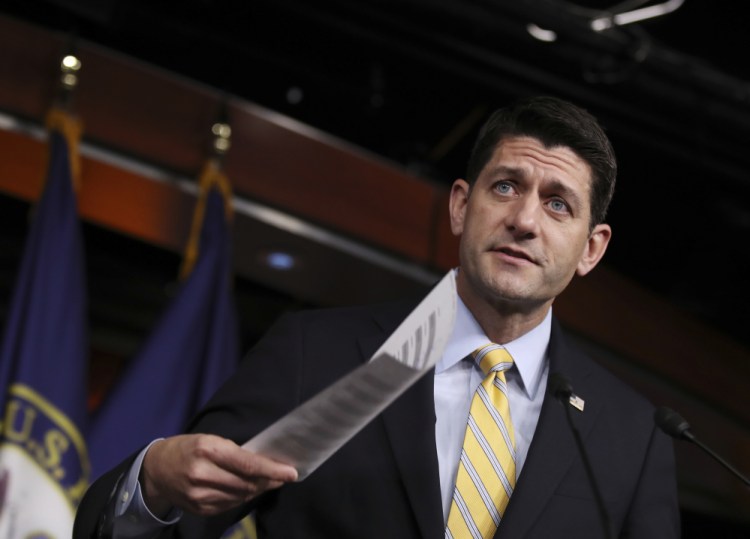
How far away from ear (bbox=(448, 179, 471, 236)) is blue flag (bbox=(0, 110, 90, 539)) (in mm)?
1557

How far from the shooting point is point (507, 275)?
1740 millimetres

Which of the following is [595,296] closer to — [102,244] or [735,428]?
[735,428]

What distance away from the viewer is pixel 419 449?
1579mm

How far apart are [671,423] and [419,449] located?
1.16 feet

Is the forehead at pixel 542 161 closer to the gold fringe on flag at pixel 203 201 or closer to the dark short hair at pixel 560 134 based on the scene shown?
the dark short hair at pixel 560 134

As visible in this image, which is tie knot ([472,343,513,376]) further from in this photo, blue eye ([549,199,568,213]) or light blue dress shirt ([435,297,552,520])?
blue eye ([549,199,568,213])

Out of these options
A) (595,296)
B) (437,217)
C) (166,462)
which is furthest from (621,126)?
(166,462)

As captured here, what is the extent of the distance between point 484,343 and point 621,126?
7.48 ft

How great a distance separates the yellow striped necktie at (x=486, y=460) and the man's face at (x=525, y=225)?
0.11m

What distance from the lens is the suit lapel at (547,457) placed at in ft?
5.11

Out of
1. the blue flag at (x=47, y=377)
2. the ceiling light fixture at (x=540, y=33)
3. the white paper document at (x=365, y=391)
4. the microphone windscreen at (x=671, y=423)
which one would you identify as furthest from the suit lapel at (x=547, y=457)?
the ceiling light fixture at (x=540, y=33)

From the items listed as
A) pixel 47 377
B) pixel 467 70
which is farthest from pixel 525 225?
pixel 467 70

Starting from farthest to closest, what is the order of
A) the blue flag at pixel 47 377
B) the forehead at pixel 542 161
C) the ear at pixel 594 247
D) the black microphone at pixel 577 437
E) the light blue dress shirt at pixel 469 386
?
the blue flag at pixel 47 377 < the ear at pixel 594 247 < the forehead at pixel 542 161 < the light blue dress shirt at pixel 469 386 < the black microphone at pixel 577 437

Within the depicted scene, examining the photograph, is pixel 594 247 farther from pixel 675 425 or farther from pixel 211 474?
pixel 211 474
